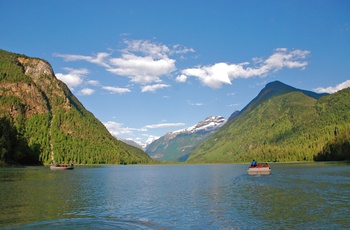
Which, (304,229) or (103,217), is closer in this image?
(304,229)

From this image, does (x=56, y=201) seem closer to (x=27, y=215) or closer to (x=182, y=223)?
(x=27, y=215)

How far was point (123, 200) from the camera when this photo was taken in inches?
2312

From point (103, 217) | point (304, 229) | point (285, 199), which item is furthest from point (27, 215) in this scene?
point (285, 199)

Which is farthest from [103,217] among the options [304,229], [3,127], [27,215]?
[3,127]

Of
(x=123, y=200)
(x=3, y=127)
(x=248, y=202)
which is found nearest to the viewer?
(x=248, y=202)

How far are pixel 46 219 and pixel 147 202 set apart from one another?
20.0 metres

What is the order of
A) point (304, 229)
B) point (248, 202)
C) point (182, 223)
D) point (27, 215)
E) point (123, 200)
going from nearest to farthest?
point (304, 229)
point (182, 223)
point (27, 215)
point (248, 202)
point (123, 200)

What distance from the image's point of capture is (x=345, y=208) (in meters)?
44.6

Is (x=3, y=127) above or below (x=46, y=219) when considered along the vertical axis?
above

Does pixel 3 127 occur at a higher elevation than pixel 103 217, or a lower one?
higher

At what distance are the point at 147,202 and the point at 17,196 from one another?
23831 millimetres

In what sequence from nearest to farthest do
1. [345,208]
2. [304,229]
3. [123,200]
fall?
[304,229] < [345,208] < [123,200]

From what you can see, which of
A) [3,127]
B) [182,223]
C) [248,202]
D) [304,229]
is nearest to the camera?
[304,229]

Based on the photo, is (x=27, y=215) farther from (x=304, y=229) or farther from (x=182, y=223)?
(x=304, y=229)
